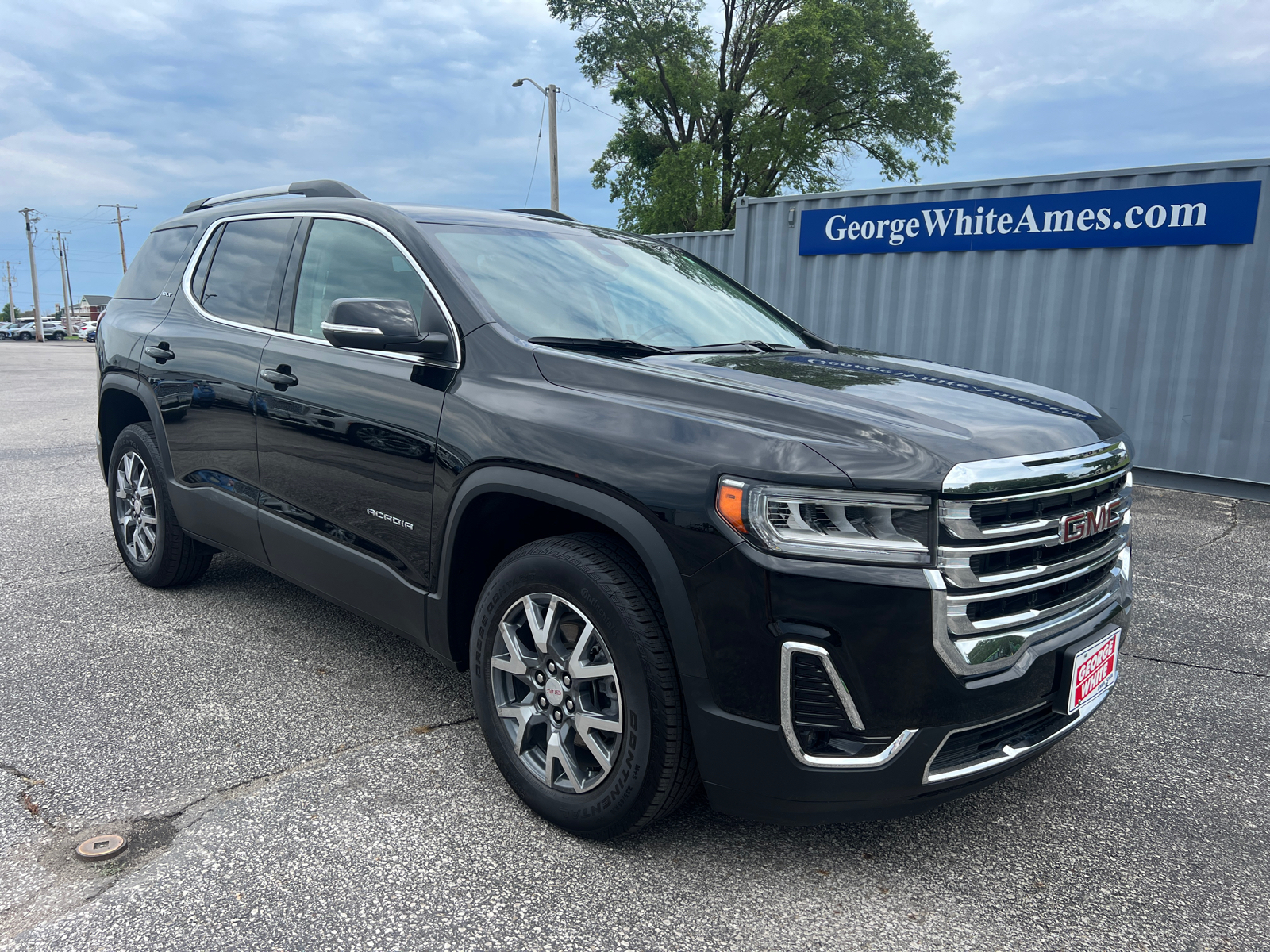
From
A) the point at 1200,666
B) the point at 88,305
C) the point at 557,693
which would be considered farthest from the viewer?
the point at 88,305

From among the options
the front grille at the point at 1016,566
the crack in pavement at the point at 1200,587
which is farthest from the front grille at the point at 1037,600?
the crack in pavement at the point at 1200,587

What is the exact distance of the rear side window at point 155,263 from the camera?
4434mm

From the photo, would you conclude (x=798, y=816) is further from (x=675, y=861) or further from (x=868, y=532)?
(x=868, y=532)

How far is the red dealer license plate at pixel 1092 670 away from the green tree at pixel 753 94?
1106 inches

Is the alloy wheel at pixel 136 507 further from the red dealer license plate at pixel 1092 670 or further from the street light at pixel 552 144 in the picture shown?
the street light at pixel 552 144

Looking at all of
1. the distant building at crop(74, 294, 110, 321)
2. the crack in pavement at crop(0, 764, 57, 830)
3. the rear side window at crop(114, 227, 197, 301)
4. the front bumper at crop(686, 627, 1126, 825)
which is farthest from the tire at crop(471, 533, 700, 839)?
the distant building at crop(74, 294, 110, 321)

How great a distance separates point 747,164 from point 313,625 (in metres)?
29.4

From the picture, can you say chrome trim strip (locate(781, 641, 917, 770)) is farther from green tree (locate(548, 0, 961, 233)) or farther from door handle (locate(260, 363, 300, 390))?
green tree (locate(548, 0, 961, 233))

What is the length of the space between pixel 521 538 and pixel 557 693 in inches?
21.2

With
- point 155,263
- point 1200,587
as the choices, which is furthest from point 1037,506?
point 155,263

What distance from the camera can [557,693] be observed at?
8.17 ft

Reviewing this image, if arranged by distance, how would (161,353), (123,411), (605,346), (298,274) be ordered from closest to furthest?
(605,346)
(298,274)
(161,353)
(123,411)

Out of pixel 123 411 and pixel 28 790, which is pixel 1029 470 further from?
pixel 123 411

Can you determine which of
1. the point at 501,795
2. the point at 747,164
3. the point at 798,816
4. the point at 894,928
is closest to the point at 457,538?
the point at 501,795
